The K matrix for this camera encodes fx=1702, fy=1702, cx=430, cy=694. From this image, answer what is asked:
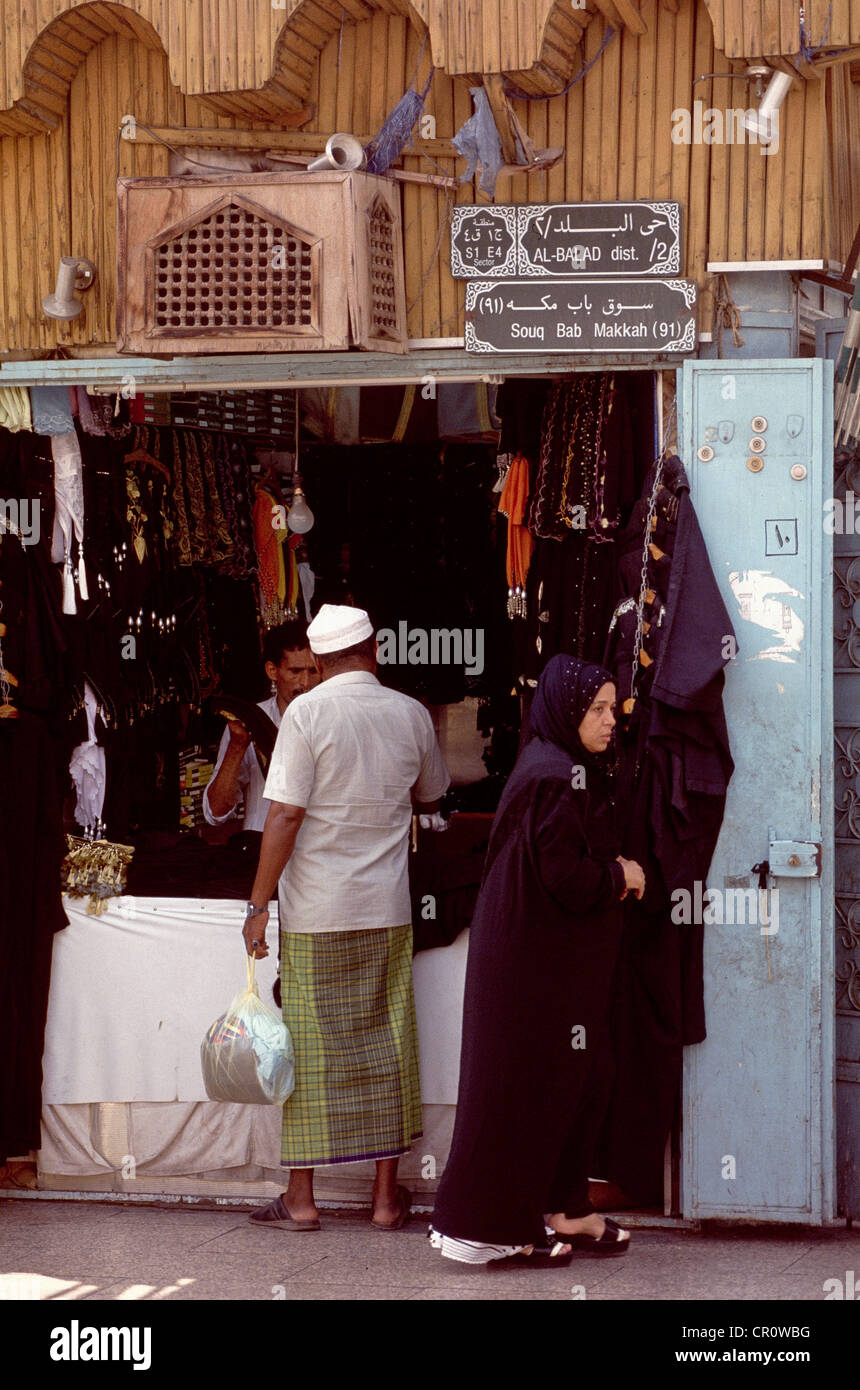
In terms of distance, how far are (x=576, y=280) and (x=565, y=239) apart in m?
0.14

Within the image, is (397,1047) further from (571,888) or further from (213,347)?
(213,347)

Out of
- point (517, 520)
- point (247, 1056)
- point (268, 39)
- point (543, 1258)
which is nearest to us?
point (543, 1258)

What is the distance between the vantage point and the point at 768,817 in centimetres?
524

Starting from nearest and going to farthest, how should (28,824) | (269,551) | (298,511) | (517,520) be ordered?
(28,824) < (517,520) < (298,511) < (269,551)

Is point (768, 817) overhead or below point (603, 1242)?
overhead

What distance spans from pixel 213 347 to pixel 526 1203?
8.97 ft

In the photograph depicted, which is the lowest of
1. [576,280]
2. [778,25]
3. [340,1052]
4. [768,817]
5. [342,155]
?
[340,1052]

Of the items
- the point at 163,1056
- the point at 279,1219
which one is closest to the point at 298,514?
the point at 163,1056

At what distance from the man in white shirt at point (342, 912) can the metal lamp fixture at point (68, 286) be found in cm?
133

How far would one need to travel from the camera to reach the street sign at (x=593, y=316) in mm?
5230

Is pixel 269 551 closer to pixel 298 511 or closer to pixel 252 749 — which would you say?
pixel 298 511

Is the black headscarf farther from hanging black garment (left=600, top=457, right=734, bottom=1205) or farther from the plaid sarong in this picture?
the plaid sarong

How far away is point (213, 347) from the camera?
528 cm

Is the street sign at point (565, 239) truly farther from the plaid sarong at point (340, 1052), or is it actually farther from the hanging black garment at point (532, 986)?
the plaid sarong at point (340, 1052)
